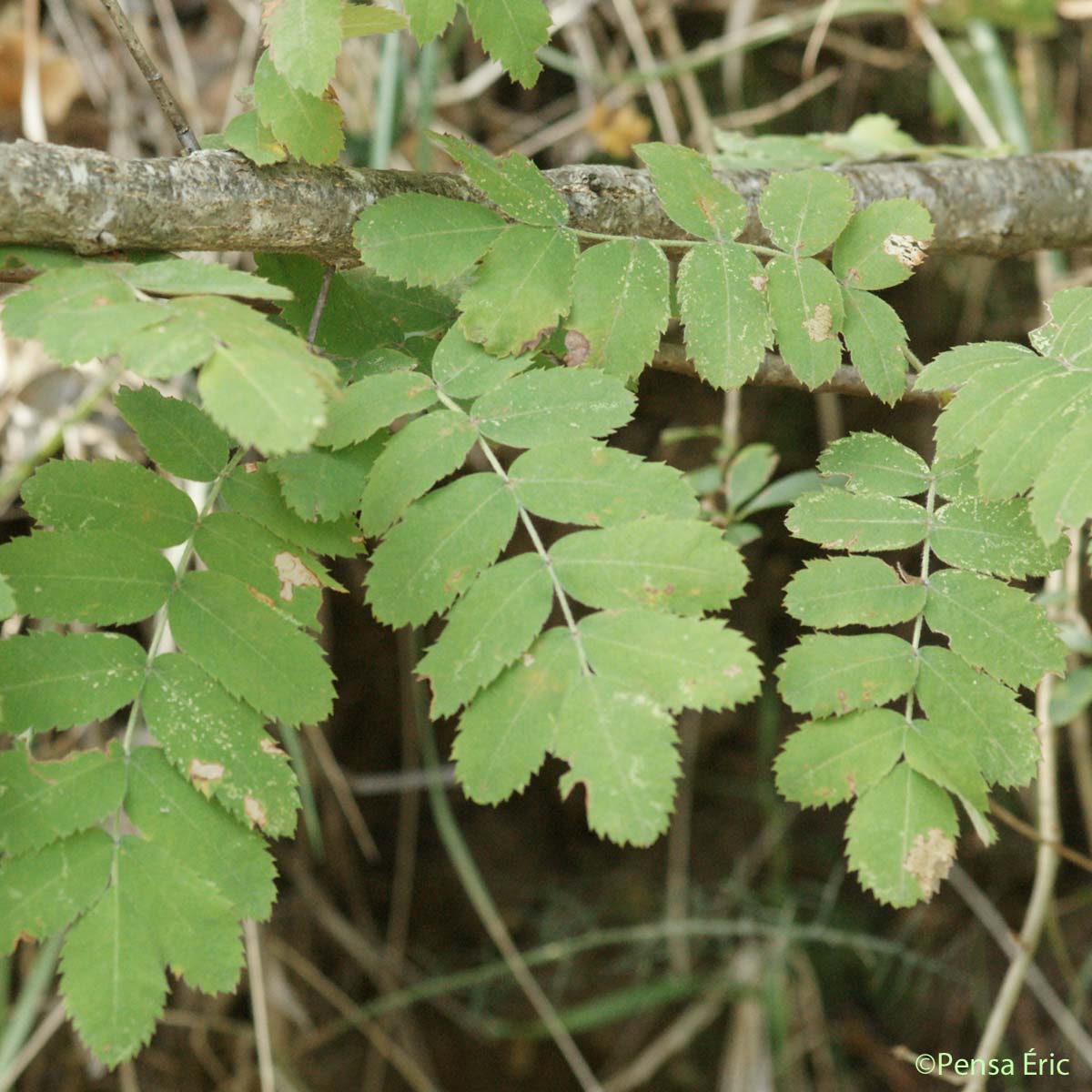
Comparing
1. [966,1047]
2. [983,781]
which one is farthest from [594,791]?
[966,1047]

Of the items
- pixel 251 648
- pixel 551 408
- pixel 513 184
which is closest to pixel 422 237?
pixel 513 184

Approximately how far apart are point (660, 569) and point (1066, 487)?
338 mm

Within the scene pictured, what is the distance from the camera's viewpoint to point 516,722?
868 mm

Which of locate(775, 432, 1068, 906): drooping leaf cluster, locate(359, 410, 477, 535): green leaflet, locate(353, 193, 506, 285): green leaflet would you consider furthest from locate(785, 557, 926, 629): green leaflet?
locate(353, 193, 506, 285): green leaflet

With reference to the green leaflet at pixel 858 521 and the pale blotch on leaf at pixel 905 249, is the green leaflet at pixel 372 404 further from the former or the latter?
the pale blotch on leaf at pixel 905 249

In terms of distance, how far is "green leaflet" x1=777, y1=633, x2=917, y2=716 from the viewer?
959 mm

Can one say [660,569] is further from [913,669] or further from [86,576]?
[86,576]

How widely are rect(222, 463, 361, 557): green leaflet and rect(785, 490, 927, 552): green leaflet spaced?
43 cm

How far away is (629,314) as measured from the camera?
103cm

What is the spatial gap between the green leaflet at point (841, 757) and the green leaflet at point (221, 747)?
44 cm

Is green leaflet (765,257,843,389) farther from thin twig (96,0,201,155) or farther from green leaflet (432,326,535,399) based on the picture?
thin twig (96,0,201,155)

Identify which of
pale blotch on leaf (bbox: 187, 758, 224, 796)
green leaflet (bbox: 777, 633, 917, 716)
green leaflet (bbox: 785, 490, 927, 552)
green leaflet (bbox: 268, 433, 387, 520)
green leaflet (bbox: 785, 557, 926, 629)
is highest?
green leaflet (bbox: 268, 433, 387, 520)

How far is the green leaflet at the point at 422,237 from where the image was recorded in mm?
1006

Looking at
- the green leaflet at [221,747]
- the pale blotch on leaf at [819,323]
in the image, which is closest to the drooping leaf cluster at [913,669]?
the pale blotch on leaf at [819,323]
